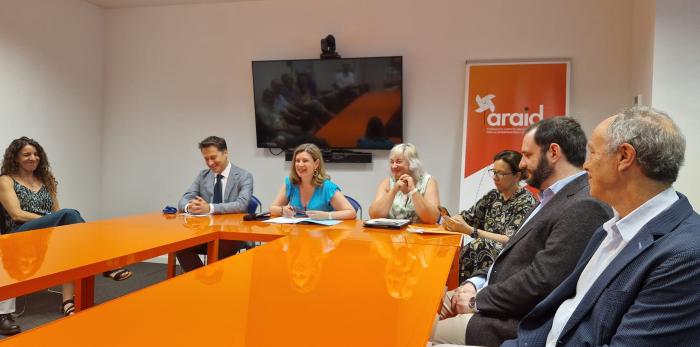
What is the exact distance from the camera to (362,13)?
5180 mm

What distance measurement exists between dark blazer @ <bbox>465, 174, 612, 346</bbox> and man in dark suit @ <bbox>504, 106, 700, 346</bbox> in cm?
17

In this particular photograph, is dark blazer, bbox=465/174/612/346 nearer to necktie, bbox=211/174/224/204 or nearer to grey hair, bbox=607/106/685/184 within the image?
grey hair, bbox=607/106/685/184

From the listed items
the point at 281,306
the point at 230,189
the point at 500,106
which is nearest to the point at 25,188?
the point at 230,189

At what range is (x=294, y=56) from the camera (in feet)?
17.6

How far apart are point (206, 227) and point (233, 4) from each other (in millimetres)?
3303

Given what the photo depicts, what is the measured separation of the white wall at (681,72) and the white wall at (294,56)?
1054mm

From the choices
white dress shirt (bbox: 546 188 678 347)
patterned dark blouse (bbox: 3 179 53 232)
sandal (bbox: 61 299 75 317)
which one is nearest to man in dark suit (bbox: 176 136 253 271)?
sandal (bbox: 61 299 75 317)

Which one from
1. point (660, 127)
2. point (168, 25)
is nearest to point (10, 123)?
point (168, 25)

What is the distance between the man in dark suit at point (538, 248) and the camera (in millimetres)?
1663

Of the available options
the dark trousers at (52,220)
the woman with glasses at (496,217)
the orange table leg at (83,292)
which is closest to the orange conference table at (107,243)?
the orange table leg at (83,292)

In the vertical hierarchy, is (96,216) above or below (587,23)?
below

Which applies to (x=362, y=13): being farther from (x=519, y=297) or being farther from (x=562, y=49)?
(x=519, y=297)

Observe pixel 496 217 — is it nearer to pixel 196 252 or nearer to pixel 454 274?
pixel 454 274

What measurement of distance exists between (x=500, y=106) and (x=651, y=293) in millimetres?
3811
